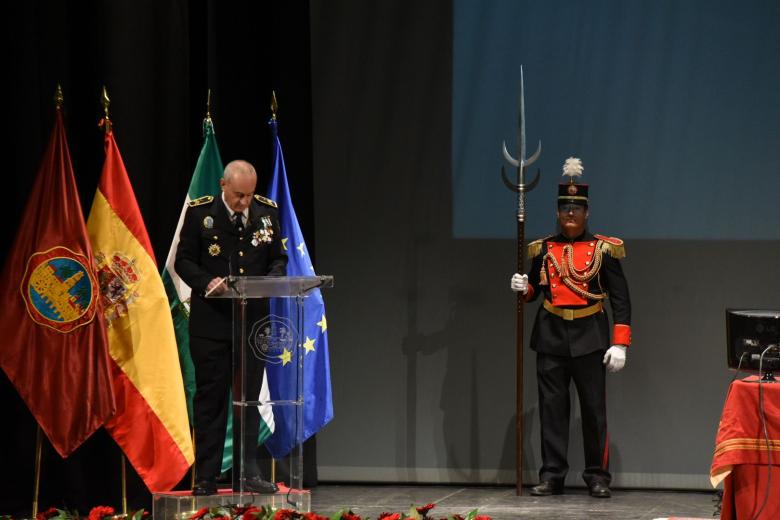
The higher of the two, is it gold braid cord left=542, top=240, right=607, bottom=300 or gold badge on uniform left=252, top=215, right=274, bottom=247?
gold badge on uniform left=252, top=215, right=274, bottom=247

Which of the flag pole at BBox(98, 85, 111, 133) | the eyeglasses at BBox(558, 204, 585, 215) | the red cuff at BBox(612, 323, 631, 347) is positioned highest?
the flag pole at BBox(98, 85, 111, 133)

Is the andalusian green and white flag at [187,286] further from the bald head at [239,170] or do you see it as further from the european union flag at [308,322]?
the bald head at [239,170]

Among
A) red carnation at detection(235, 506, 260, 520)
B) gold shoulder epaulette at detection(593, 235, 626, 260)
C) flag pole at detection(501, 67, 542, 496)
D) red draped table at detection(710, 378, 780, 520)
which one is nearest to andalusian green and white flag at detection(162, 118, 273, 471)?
flag pole at detection(501, 67, 542, 496)

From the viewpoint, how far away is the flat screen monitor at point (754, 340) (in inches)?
155

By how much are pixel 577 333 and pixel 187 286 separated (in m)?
1.85

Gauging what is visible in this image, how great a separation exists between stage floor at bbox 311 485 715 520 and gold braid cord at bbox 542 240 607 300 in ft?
3.20

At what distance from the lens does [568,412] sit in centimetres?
544

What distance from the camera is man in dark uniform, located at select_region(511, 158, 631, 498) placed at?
17.5ft

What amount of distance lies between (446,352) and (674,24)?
2.06 metres

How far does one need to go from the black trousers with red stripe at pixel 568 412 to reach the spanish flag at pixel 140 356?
1741mm

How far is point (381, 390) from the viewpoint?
5902mm

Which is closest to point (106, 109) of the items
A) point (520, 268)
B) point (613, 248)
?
point (520, 268)

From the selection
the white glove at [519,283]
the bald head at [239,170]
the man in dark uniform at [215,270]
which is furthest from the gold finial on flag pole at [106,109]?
the white glove at [519,283]

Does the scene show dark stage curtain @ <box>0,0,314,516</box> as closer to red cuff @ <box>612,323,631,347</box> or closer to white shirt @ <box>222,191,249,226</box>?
white shirt @ <box>222,191,249,226</box>
